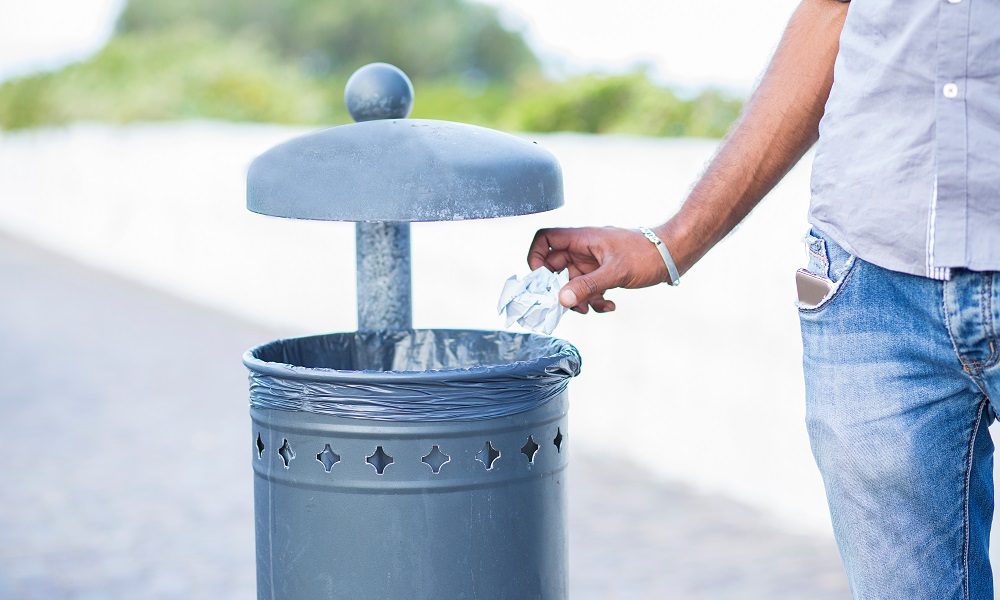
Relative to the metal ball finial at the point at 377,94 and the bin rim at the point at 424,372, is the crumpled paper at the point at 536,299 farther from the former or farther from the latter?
the metal ball finial at the point at 377,94

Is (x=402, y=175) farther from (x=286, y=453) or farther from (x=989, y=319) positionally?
(x=989, y=319)

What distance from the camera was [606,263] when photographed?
231cm

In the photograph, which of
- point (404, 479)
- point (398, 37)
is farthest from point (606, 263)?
point (398, 37)

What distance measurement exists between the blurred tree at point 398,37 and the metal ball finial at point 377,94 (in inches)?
1281

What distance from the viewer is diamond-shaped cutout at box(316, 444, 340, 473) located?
2334mm

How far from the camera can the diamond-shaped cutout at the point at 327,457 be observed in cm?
233

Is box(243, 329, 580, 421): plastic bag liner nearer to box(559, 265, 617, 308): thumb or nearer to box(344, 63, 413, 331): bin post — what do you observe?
box(559, 265, 617, 308): thumb

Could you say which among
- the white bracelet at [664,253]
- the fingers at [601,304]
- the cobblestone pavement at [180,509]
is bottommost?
the cobblestone pavement at [180,509]

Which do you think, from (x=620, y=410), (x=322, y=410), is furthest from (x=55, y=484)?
(x=322, y=410)

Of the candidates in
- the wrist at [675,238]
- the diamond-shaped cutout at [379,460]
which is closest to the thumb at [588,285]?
the wrist at [675,238]

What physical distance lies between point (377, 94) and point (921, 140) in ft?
4.06

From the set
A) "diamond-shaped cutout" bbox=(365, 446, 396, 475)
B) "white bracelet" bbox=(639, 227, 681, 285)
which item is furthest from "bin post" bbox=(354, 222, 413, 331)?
"white bracelet" bbox=(639, 227, 681, 285)

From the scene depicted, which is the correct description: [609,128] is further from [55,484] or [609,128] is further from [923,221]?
[923,221]

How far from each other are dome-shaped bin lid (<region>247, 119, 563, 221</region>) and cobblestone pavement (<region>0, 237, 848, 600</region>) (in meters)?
2.23
